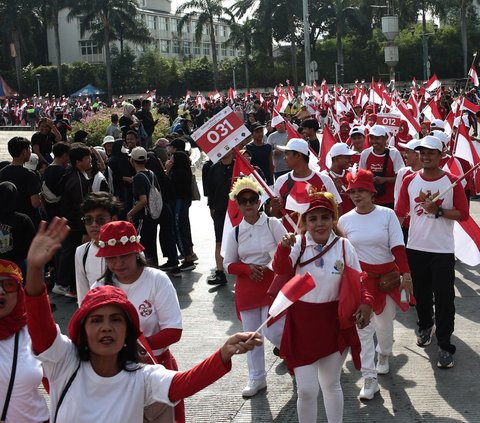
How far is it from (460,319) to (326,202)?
3.62 m

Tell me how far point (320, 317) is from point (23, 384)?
1925mm

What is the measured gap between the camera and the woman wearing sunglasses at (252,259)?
600 cm

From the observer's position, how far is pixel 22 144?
8.21 metres

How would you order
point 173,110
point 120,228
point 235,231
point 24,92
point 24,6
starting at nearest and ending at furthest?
point 120,228
point 235,231
point 173,110
point 24,6
point 24,92

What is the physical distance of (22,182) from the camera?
8.08 metres

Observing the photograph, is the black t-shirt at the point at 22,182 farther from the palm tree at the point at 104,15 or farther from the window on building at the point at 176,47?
the window on building at the point at 176,47

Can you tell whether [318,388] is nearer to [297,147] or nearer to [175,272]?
[297,147]

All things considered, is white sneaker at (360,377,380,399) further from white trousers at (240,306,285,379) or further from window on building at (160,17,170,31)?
window on building at (160,17,170,31)

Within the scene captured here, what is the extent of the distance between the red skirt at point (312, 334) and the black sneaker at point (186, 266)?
592 cm

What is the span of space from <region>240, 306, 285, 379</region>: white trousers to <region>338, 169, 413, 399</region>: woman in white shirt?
0.63m

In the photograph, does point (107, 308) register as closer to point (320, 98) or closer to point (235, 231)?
point (235, 231)

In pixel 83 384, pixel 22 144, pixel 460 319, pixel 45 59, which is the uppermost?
pixel 45 59

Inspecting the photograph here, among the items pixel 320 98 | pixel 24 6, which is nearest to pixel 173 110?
pixel 320 98

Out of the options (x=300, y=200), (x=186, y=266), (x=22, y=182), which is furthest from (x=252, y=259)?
(x=186, y=266)
